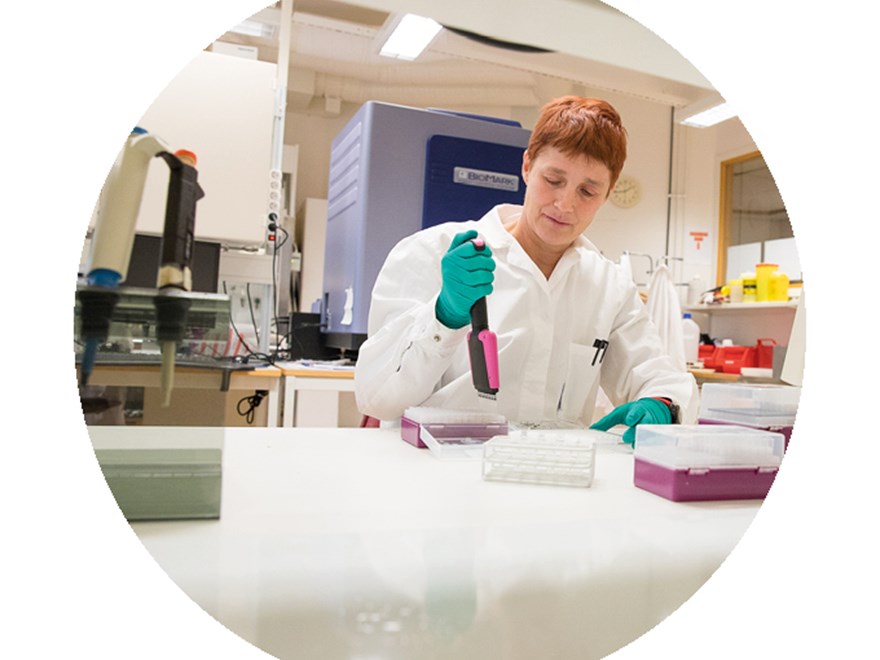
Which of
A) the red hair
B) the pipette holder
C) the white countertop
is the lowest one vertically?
the white countertop

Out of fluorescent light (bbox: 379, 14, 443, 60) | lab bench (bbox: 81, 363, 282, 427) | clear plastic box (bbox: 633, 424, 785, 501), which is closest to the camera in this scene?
lab bench (bbox: 81, 363, 282, 427)

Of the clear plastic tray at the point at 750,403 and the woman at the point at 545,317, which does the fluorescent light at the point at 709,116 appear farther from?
the clear plastic tray at the point at 750,403

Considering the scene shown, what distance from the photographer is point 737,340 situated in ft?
14.3

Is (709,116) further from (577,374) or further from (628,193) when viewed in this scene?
(577,374)

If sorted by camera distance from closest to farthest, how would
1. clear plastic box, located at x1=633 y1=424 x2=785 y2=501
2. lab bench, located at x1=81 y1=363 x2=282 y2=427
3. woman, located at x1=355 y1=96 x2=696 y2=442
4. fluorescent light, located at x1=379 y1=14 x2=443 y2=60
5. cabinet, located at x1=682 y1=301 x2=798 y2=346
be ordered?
lab bench, located at x1=81 y1=363 x2=282 y2=427, clear plastic box, located at x1=633 y1=424 x2=785 y2=501, woman, located at x1=355 y1=96 x2=696 y2=442, fluorescent light, located at x1=379 y1=14 x2=443 y2=60, cabinet, located at x1=682 y1=301 x2=798 y2=346

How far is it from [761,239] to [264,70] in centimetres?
379

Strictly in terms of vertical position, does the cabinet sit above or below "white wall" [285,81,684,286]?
below

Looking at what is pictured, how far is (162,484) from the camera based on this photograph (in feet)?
1.78

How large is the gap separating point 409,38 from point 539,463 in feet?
7.92

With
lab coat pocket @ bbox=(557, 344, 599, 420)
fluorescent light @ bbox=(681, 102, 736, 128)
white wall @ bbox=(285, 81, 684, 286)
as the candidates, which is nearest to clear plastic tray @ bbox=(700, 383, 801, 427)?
lab coat pocket @ bbox=(557, 344, 599, 420)

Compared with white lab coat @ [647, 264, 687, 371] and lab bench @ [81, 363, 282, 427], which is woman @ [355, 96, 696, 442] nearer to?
lab bench @ [81, 363, 282, 427]

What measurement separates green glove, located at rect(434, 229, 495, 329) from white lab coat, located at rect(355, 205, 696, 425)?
0.30 ft

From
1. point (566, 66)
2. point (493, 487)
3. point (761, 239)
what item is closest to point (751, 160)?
point (761, 239)

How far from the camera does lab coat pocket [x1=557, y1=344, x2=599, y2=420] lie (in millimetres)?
1467
